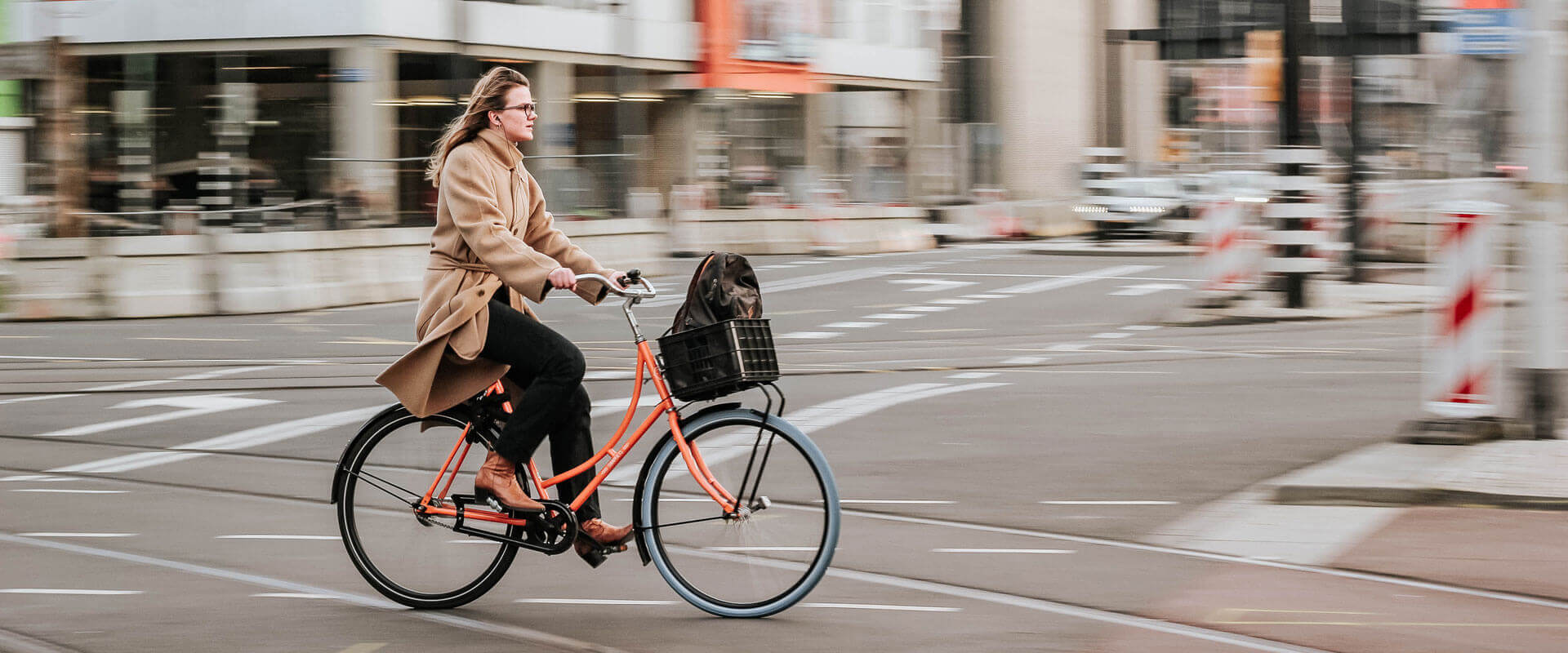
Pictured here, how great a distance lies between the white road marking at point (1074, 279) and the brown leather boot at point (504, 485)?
17.3 meters

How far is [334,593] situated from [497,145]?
162cm

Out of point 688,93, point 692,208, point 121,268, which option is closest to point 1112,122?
point 688,93

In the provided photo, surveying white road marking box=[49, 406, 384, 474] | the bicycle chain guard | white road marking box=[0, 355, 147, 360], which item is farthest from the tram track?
white road marking box=[0, 355, 147, 360]

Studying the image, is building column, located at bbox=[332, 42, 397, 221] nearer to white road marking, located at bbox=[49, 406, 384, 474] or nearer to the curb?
the curb

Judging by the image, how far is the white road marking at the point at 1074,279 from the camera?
23.3 m

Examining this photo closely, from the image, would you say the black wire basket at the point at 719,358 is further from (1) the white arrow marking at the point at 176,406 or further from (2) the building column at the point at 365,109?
(2) the building column at the point at 365,109

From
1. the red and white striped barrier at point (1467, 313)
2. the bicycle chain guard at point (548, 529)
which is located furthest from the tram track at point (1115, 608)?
the red and white striped barrier at point (1467, 313)

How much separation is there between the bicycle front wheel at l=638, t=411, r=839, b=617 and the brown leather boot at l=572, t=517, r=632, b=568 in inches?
3.0

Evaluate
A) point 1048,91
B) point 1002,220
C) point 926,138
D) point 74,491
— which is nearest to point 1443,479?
point 74,491

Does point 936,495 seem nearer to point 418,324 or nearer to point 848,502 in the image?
point 848,502

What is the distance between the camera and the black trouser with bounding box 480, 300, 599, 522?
18.6ft

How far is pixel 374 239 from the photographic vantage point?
902 inches

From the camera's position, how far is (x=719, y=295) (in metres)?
5.40

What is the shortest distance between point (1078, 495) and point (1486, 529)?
1732 millimetres
